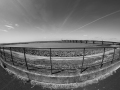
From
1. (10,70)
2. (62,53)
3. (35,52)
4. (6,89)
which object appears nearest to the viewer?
(6,89)

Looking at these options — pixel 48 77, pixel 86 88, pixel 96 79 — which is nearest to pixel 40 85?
pixel 48 77

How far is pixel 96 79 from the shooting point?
4.06 metres

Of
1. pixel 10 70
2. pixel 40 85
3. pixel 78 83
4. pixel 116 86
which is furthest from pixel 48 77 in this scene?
pixel 116 86

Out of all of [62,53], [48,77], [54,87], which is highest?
[62,53]

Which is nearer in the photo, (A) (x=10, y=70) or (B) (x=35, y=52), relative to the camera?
(A) (x=10, y=70)

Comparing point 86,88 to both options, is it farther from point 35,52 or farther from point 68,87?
point 35,52

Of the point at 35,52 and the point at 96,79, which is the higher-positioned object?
the point at 35,52

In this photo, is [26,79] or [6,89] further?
[26,79]

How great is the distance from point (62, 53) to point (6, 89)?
5.88 meters

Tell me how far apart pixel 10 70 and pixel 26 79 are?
2.04 meters

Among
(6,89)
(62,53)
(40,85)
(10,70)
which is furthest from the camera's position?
(62,53)

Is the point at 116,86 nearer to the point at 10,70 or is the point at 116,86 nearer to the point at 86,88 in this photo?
the point at 86,88

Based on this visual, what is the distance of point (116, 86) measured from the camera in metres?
3.47

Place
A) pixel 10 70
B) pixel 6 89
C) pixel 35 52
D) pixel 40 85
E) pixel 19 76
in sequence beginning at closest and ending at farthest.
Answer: pixel 6 89, pixel 40 85, pixel 19 76, pixel 10 70, pixel 35 52
